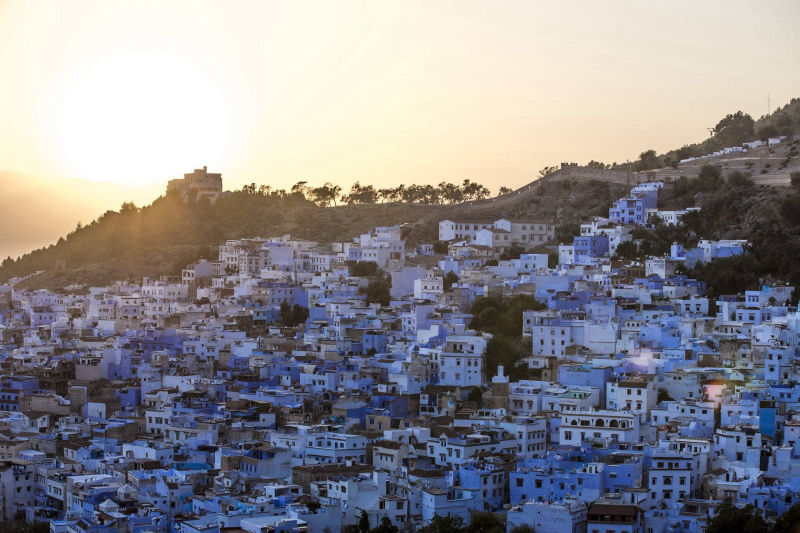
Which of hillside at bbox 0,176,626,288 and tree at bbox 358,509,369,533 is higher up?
hillside at bbox 0,176,626,288

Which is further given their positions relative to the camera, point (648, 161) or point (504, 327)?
point (648, 161)

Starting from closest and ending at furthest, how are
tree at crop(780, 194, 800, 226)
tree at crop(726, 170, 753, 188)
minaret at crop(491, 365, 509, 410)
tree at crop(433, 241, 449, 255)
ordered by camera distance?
minaret at crop(491, 365, 509, 410), tree at crop(780, 194, 800, 226), tree at crop(726, 170, 753, 188), tree at crop(433, 241, 449, 255)

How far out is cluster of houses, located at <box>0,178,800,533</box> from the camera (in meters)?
18.4

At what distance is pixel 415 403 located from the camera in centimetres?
2372

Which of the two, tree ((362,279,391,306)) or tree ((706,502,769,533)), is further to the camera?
tree ((362,279,391,306))

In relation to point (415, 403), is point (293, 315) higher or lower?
higher

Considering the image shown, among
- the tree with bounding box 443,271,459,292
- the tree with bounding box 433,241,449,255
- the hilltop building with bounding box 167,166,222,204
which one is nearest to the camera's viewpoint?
the tree with bounding box 443,271,459,292

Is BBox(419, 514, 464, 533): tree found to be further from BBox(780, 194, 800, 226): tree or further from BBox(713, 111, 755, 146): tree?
BBox(713, 111, 755, 146): tree

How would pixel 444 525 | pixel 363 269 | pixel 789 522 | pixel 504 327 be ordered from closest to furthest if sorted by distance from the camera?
pixel 789 522 < pixel 444 525 < pixel 504 327 < pixel 363 269

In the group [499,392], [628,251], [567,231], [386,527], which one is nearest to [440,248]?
[567,231]

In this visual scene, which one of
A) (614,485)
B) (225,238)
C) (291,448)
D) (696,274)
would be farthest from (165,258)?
(614,485)

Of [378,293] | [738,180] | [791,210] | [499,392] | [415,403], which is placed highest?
[738,180]

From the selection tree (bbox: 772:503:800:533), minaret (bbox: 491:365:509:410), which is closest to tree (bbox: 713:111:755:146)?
minaret (bbox: 491:365:509:410)

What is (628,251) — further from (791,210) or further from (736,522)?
(736,522)
